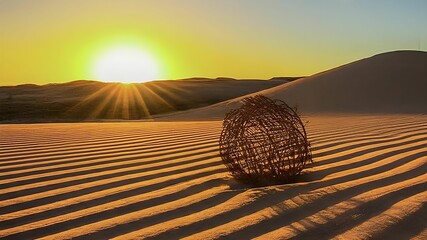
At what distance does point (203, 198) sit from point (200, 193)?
16cm

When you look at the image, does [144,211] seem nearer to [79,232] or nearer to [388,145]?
[79,232]

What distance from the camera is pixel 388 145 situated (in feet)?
16.6

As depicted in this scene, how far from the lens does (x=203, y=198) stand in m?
3.21

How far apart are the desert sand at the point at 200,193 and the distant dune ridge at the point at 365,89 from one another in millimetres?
9384

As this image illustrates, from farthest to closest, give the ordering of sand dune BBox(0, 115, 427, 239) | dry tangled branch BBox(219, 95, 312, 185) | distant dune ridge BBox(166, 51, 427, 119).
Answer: distant dune ridge BBox(166, 51, 427, 119)
dry tangled branch BBox(219, 95, 312, 185)
sand dune BBox(0, 115, 427, 239)

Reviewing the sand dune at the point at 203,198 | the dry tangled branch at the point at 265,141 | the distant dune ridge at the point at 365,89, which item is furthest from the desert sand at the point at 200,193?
the distant dune ridge at the point at 365,89

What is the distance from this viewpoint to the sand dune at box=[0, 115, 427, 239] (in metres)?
2.58

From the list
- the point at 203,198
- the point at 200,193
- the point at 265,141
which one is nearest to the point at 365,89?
the point at 265,141

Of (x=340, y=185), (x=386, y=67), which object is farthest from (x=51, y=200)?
(x=386, y=67)

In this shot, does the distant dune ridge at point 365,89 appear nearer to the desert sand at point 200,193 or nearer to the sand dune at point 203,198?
the desert sand at point 200,193

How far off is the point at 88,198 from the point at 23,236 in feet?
2.27

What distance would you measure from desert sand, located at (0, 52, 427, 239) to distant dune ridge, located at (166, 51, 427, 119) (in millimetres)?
9384

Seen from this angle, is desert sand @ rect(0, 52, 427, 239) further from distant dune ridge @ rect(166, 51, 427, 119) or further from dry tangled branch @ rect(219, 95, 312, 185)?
distant dune ridge @ rect(166, 51, 427, 119)

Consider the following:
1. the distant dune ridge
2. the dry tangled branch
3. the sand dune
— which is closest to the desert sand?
the sand dune
